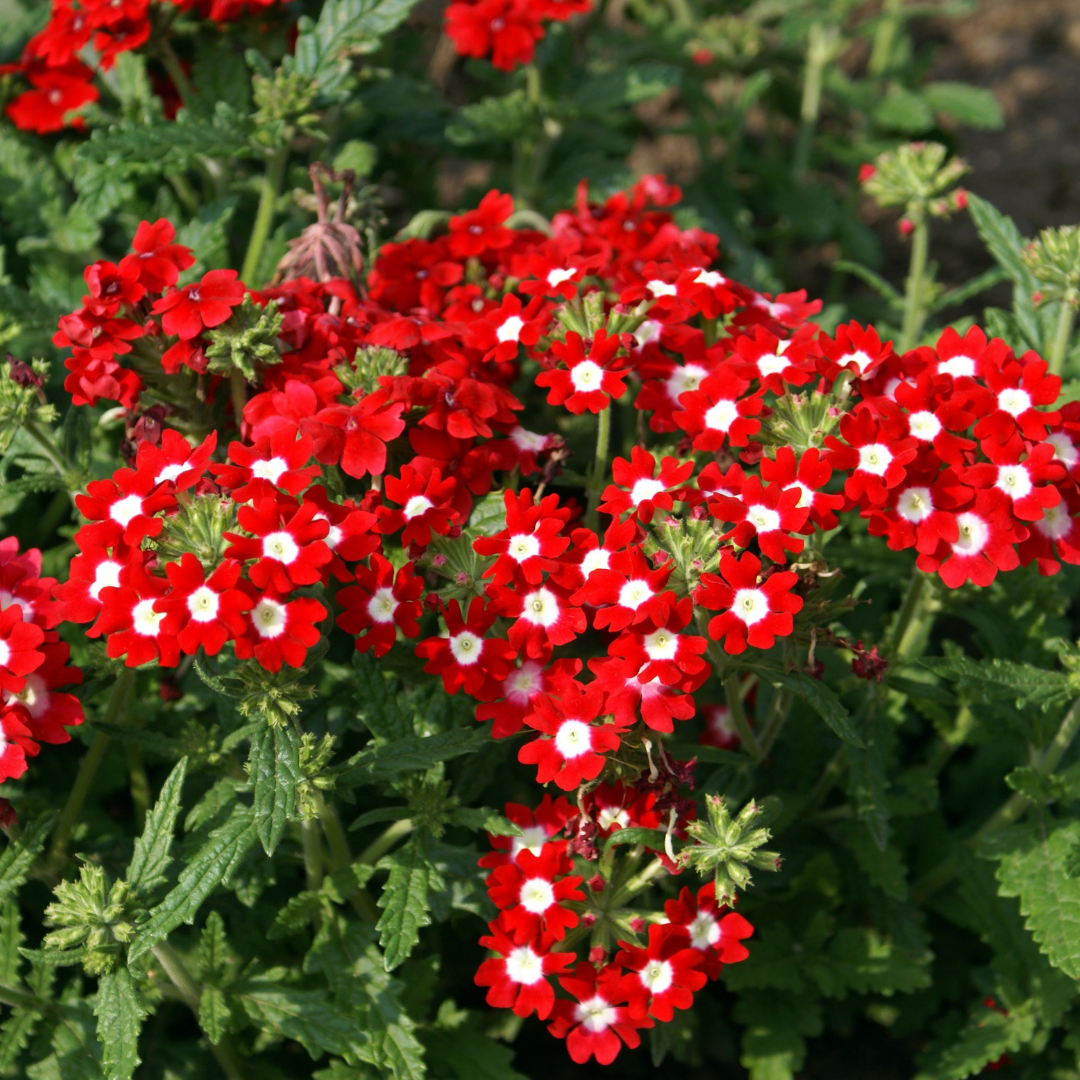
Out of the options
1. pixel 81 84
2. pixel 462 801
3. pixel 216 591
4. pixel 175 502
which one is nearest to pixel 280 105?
pixel 81 84

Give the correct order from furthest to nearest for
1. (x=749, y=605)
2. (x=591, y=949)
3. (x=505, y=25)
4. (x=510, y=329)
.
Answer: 1. (x=505, y=25)
2. (x=510, y=329)
3. (x=591, y=949)
4. (x=749, y=605)

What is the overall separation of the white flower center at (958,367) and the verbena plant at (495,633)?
0.04m

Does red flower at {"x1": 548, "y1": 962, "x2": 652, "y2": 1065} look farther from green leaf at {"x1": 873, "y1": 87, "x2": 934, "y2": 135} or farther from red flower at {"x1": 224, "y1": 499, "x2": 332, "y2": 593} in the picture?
green leaf at {"x1": 873, "y1": 87, "x2": 934, "y2": 135}

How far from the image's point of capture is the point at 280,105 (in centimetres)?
325

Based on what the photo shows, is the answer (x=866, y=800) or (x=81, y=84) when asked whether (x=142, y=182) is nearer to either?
(x=81, y=84)

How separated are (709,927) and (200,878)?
107cm

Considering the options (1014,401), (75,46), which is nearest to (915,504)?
(1014,401)

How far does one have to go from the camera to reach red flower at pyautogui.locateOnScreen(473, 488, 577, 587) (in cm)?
225

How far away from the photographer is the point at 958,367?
2.55 m

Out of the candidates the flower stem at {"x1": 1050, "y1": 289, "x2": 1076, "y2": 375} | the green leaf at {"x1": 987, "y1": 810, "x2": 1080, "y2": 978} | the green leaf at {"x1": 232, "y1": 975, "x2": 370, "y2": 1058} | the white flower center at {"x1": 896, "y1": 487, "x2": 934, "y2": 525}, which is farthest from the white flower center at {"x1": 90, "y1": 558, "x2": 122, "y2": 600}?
the flower stem at {"x1": 1050, "y1": 289, "x2": 1076, "y2": 375}

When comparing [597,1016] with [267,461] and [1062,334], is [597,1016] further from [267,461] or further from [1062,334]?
[1062,334]

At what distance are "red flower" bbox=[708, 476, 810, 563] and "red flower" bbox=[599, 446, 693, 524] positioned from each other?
0.36 ft

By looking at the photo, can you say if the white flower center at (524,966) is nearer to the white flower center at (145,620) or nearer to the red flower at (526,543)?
the red flower at (526,543)

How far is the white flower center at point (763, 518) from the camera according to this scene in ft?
7.21
